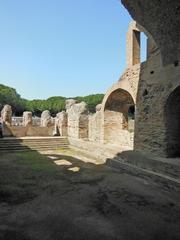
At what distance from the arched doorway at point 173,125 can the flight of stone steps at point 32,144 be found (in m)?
7.68

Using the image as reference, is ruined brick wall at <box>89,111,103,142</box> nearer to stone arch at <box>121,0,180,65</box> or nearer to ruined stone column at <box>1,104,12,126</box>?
stone arch at <box>121,0,180,65</box>

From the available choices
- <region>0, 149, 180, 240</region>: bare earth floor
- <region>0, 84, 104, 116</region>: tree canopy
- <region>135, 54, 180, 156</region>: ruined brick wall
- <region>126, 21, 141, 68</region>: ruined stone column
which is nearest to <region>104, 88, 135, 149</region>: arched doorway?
<region>126, 21, 141, 68</region>: ruined stone column

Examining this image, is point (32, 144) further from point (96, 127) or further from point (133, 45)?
point (133, 45)

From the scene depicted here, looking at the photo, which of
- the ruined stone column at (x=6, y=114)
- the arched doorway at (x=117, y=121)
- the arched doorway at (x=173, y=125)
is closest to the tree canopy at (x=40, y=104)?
the ruined stone column at (x=6, y=114)

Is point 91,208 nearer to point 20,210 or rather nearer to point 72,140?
point 20,210

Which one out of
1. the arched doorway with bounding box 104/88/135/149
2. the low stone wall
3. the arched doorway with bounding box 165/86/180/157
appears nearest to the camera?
the arched doorway with bounding box 165/86/180/157

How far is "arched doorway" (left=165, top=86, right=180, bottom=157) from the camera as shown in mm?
8920

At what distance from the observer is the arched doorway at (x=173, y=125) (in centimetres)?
892

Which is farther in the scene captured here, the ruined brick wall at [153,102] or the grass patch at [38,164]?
the grass patch at [38,164]

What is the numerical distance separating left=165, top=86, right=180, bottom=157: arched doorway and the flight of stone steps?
768 centimetres

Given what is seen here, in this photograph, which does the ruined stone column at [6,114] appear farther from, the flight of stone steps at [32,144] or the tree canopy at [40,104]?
the tree canopy at [40,104]

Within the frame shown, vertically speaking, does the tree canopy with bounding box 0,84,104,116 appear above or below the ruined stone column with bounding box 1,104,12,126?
above

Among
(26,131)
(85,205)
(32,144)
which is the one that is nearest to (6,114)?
(26,131)

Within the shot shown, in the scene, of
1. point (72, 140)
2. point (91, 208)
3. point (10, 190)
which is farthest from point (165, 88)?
point (72, 140)
